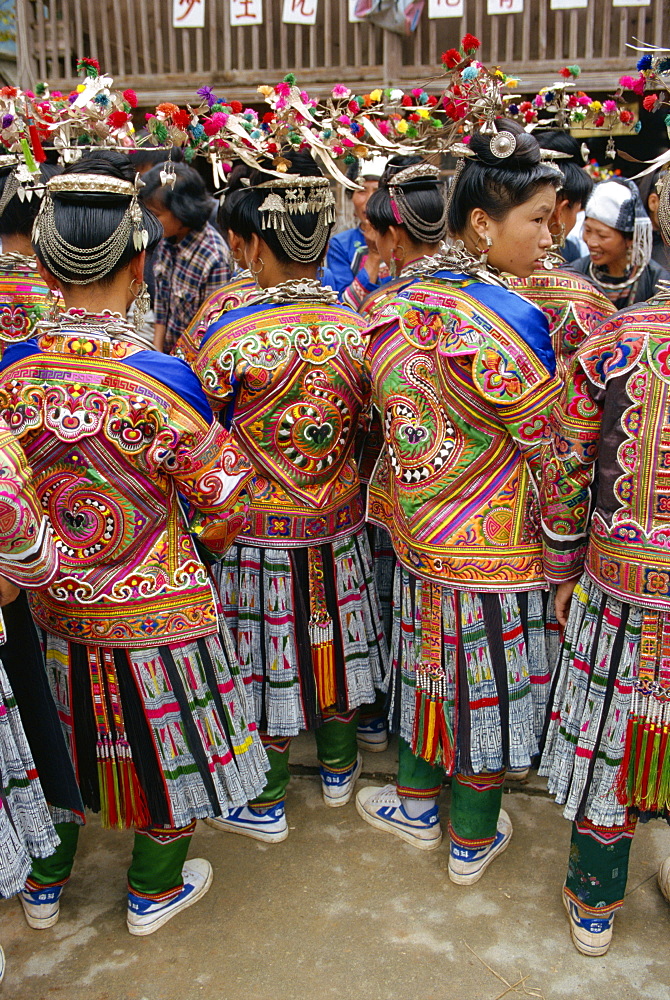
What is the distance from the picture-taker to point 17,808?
194cm

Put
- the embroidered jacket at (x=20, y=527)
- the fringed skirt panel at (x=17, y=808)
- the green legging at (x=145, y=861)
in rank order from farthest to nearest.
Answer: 1. the green legging at (x=145, y=861)
2. the fringed skirt panel at (x=17, y=808)
3. the embroidered jacket at (x=20, y=527)

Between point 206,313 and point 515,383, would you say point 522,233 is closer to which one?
point 515,383

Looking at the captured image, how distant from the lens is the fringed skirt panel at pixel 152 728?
7.04ft

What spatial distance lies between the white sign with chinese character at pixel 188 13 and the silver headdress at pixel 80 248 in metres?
6.03

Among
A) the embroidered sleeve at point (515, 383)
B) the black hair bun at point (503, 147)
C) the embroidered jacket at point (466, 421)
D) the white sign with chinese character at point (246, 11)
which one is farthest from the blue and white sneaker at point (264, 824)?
the white sign with chinese character at point (246, 11)

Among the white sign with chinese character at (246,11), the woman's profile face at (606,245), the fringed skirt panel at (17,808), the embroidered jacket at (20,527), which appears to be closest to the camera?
the embroidered jacket at (20,527)

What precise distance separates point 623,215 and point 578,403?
Answer: 5.62 ft

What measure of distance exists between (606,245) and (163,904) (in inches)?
116

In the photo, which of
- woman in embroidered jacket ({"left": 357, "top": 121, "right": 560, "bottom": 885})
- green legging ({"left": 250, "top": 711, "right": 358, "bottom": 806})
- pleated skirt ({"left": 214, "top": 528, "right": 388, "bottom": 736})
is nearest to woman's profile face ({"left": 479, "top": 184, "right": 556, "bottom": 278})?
woman in embroidered jacket ({"left": 357, "top": 121, "right": 560, "bottom": 885})

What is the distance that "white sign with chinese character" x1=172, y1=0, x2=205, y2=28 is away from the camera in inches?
277

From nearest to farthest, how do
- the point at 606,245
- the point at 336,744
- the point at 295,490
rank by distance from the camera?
the point at 295,490 → the point at 336,744 → the point at 606,245

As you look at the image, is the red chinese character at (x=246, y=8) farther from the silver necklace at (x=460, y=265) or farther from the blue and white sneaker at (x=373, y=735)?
the blue and white sneaker at (x=373, y=735)

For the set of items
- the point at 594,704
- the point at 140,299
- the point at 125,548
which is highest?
the point at 140,299

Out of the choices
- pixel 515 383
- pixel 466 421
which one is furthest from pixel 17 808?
pixel 515 383
